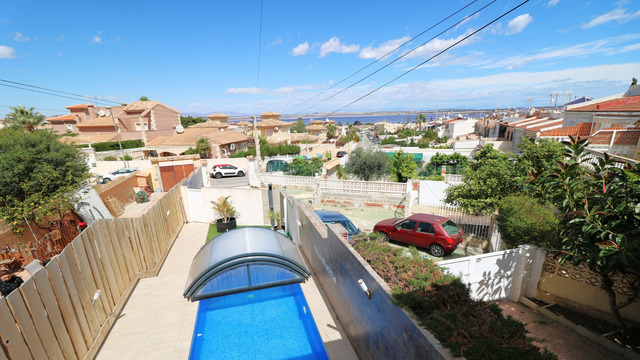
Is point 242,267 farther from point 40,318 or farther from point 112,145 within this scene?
A: point 112,145

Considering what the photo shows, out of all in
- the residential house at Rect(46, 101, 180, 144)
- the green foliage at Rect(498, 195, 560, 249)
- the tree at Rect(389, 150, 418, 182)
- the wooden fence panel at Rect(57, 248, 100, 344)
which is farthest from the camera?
the residential house at Rect(46, 101, 180, 144)

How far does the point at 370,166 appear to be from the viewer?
19750 millimetres

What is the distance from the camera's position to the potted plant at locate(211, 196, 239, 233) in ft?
39.0

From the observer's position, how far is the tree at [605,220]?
4004mm

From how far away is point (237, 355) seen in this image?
572 centimetres

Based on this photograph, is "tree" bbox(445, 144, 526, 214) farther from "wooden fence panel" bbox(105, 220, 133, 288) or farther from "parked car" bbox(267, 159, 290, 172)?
"parked car" bbox(267, 159, 290, 172)

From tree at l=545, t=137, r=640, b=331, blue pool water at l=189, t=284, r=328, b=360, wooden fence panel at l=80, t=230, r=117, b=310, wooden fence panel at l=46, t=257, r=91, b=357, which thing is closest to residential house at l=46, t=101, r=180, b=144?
wooden fence panel at l=80, t=230, r=117, b=310

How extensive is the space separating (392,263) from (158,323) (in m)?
5.83

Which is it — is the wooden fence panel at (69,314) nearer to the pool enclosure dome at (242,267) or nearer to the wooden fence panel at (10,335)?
the wooden fence panel at (10,335)

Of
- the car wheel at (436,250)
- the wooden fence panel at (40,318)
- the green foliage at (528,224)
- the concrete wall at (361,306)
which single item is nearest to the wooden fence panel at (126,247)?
the wooden fence panel at (40,318)

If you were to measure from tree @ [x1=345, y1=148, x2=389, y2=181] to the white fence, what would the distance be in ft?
43.4

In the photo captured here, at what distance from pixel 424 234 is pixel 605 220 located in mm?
5162

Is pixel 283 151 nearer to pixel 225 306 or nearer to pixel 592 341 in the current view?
pixel 225 306

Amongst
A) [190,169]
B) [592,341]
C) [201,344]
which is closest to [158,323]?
[201,344]
